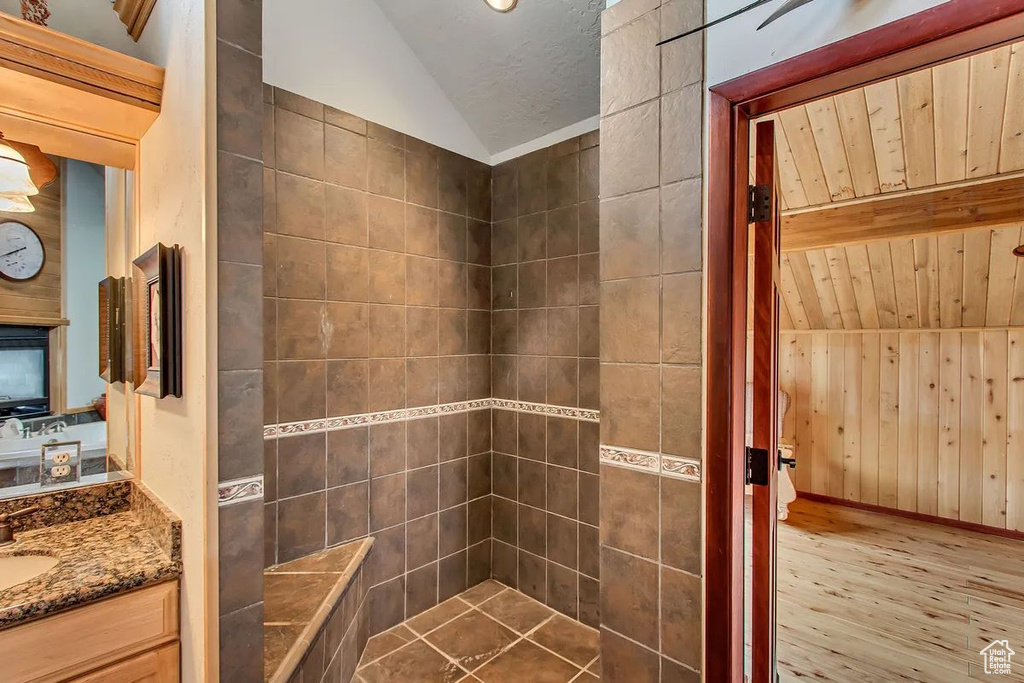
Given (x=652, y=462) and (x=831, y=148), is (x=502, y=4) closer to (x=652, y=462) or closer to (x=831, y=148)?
(x=831, y=148)

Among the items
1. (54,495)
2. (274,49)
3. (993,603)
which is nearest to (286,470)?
(54,495)

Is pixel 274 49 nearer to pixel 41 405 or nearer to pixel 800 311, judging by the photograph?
pixel 41 405

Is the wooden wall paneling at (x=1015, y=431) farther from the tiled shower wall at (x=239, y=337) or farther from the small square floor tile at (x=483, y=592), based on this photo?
the tiled shower wall at (x=239, y=337)

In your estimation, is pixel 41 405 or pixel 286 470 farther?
pixel 286 470

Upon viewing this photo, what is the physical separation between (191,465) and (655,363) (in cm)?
130

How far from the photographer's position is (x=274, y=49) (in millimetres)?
2023

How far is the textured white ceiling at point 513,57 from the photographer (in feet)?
7.07

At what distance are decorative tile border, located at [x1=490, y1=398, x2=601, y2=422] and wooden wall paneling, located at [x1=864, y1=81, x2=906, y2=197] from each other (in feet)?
6.30

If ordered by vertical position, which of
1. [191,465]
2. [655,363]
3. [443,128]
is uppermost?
[443,128]

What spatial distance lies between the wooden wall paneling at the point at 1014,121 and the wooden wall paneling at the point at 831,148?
0.58 m

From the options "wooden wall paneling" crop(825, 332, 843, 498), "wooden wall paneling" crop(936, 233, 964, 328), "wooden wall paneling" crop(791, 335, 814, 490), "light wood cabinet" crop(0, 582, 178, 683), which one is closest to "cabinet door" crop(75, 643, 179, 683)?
"light wood cabinet" crop(0, 582, 178, 683)

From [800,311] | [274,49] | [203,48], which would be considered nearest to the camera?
[203,48]

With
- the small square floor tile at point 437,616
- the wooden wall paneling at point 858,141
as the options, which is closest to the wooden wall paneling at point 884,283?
the wooden wall paneling at point 858,141

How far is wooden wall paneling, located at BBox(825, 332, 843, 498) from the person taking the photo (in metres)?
4.22
